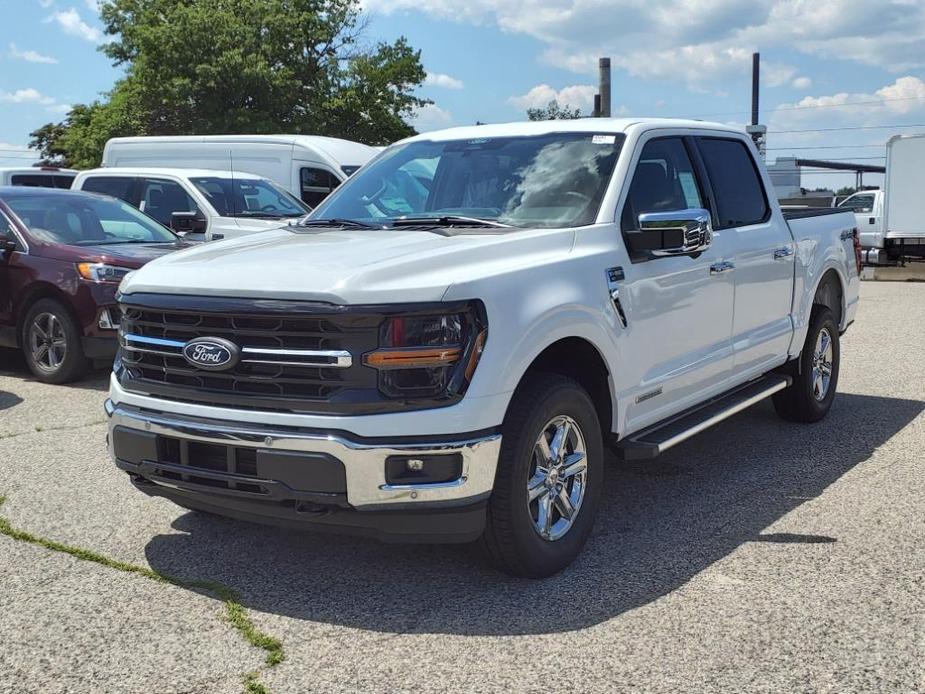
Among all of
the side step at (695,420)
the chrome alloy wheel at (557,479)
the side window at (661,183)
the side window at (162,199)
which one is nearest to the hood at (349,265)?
the side window at (661,183)

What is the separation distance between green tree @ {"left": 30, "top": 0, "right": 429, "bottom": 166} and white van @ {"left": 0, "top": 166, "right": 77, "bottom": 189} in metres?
19.5

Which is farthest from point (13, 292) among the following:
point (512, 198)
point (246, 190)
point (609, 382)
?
point (609, 382)

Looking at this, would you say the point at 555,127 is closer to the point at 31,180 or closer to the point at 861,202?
the point at 31,180

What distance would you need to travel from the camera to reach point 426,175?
17.7 feet

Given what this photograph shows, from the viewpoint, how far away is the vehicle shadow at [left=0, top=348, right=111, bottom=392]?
8.55 metres

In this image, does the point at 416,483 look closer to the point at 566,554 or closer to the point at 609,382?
the point at 566,554

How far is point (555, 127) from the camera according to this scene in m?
5.30

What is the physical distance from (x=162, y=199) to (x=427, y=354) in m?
9.63

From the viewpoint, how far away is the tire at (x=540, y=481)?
3.91m

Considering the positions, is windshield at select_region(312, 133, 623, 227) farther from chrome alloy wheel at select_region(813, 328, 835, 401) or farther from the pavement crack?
chrome alloy wheel at select_region(813, 328, 835, 401)

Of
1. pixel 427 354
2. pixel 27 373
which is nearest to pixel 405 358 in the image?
pixel 427 354

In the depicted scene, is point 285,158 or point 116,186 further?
point 285,158

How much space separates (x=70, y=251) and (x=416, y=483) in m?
5.96

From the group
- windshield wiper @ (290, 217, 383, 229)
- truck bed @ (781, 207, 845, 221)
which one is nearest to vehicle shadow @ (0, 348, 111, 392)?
windshield wiper @ (290, 217, 383, 229)
